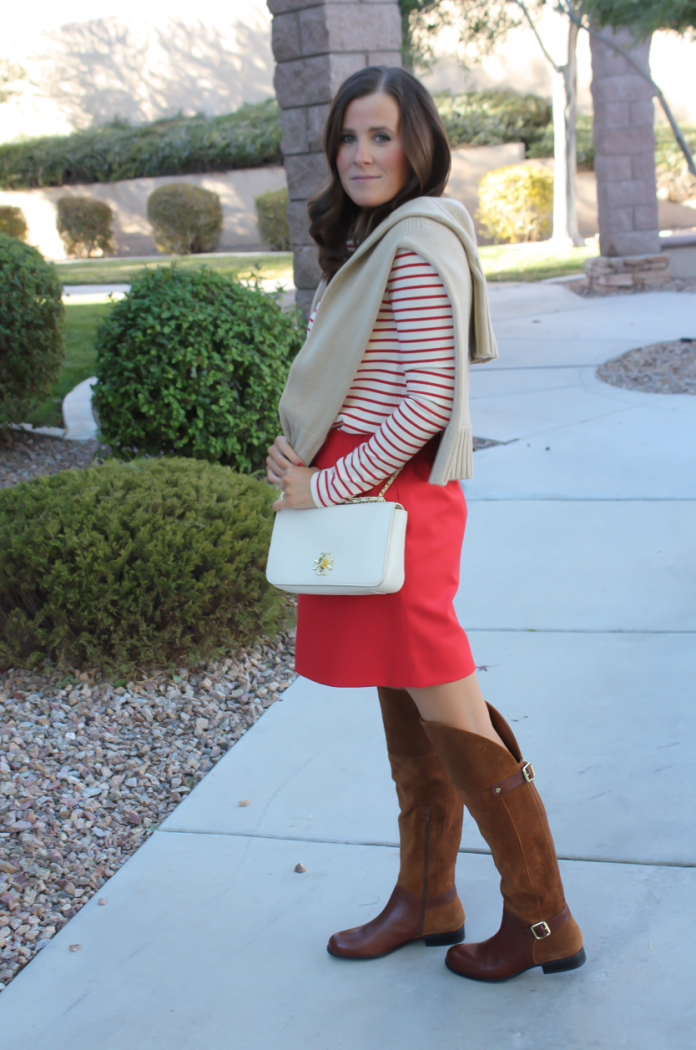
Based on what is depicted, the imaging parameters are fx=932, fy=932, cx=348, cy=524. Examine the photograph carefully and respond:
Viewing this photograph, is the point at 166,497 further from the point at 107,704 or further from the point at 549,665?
the point at 549,665

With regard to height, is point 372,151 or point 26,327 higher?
point 372,151

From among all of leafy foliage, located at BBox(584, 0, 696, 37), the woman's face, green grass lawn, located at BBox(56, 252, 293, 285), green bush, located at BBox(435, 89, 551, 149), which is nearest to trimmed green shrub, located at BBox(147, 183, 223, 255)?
green grass lawn, located at BBox(56, 252, 293, 285)

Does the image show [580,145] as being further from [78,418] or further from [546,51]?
[78,418]

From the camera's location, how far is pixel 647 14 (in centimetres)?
690

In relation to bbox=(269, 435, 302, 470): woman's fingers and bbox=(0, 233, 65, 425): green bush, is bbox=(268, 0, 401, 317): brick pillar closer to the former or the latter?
bbox=(0, 233, 65, 425): green bush

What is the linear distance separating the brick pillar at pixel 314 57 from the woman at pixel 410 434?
466 cm

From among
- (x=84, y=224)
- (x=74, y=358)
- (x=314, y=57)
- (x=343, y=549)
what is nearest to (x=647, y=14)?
(x=314, y=57)

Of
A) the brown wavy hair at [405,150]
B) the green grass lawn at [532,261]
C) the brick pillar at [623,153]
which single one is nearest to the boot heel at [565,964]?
the brown wavy hair at [405,150]

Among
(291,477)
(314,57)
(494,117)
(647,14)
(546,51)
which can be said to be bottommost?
(291,477)

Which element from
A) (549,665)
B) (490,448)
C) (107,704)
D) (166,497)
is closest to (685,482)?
(490,448)

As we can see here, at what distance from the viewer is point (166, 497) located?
3.67 m

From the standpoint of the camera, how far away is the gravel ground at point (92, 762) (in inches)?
94.3

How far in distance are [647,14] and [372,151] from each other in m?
6.39

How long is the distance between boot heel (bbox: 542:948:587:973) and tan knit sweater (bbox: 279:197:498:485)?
102cm
